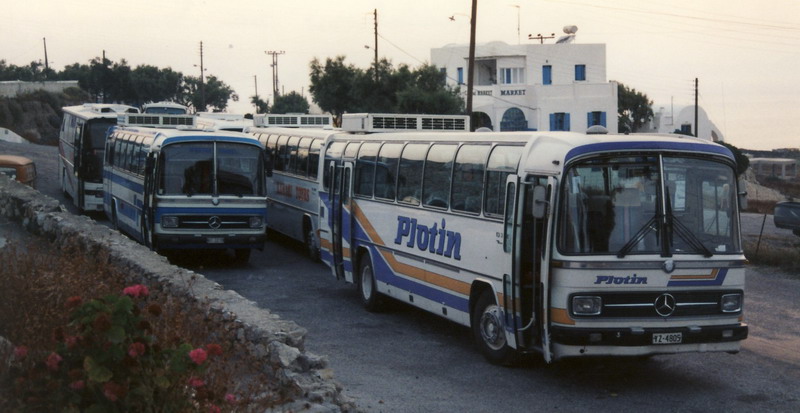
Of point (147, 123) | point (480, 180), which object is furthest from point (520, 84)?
point (480, 180)

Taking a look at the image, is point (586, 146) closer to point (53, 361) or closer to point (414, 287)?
point (414, 287)

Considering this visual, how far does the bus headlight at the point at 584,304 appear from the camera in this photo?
1078cm

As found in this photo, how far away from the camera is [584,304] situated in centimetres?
1080

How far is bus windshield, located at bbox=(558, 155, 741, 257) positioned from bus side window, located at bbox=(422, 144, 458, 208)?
3205 mm

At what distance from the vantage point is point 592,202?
1095 centimetres

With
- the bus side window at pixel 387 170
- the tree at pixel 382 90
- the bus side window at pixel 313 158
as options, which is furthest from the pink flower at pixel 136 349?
the tree at pixel 382 90

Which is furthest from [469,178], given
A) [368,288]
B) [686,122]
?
[686,122]

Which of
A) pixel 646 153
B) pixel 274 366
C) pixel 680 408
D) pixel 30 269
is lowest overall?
pixel 680 408

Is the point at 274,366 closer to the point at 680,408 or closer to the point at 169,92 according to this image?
the point at 680,408

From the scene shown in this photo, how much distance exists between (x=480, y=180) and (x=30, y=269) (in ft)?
17.8

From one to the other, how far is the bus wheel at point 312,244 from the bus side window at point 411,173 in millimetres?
7758

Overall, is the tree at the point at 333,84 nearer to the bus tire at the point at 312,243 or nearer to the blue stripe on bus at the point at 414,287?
the bus tire at the point at 312,243

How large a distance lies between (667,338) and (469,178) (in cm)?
355

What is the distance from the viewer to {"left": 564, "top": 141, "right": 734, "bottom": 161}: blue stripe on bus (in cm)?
1103
